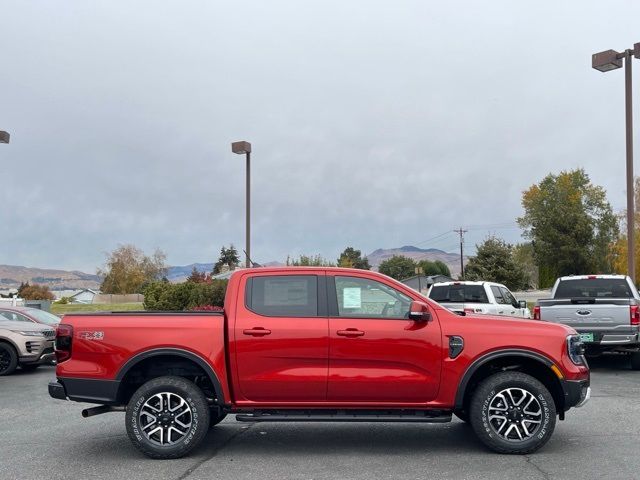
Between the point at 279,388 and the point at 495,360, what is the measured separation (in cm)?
210

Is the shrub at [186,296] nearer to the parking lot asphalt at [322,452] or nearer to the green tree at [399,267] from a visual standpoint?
the parking lot asphalt at [322,452]

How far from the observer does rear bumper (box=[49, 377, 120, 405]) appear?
672cm

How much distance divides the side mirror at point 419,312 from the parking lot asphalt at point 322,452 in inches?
52.3

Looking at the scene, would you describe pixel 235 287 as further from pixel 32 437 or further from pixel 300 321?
pixel 32 437

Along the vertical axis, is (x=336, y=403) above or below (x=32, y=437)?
above

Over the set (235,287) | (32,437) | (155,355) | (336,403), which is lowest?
(32,437)

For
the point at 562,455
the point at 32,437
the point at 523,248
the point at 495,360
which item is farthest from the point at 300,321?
the point at 523,248

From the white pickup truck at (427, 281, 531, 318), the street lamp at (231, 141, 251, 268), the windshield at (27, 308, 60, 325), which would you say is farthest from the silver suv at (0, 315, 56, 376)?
the street lamp at (231, 141, 251, 268)

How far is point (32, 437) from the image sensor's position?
7.93 meters

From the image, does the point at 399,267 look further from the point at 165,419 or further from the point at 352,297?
the point at 165,419

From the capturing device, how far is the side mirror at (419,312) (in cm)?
663

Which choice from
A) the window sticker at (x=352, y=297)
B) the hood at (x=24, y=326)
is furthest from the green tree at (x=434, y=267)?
the window sticker at (x=352, y=297)

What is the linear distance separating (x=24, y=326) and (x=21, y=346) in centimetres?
55

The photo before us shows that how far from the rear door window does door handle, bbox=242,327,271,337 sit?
18 centimetres
